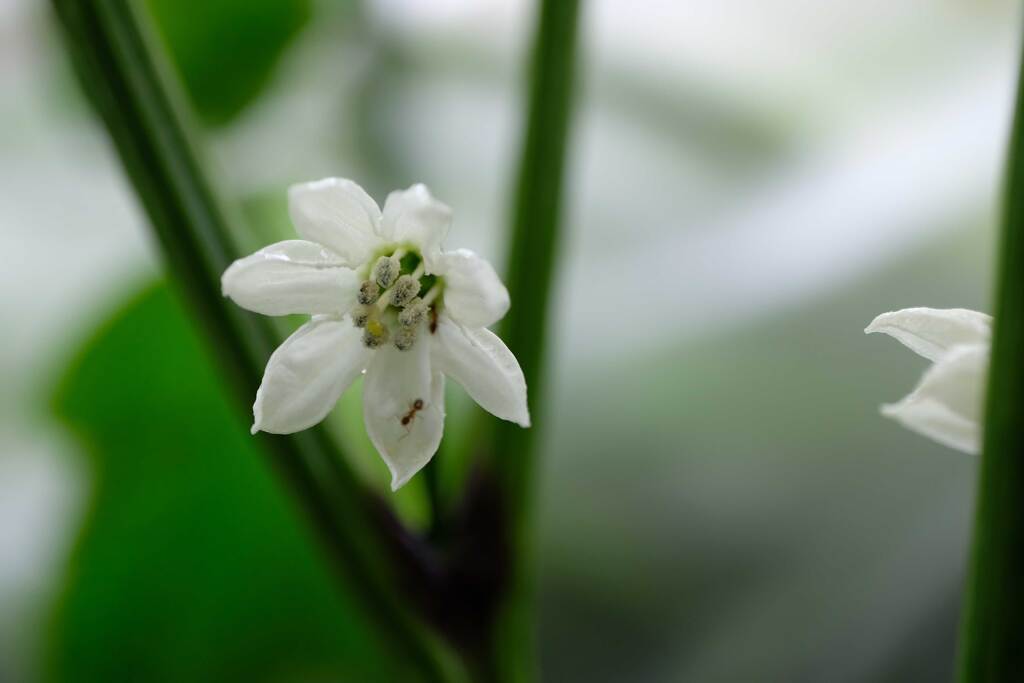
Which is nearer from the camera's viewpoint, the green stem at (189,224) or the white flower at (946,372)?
the white flower at (946,372)

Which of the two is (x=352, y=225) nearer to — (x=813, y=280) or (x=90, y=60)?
(x=90, y=60)

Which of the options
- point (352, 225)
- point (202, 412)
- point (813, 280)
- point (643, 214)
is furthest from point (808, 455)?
point (352, 225)

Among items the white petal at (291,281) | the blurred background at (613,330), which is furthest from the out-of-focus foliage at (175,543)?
the white petal at (291,281)

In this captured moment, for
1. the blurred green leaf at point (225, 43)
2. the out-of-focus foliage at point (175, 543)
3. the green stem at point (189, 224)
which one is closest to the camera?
the green stem at point (189, 224)

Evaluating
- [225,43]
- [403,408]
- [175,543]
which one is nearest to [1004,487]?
[403,408]

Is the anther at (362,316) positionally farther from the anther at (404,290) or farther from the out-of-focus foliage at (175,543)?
the out-of-focus foliage at (175,543)

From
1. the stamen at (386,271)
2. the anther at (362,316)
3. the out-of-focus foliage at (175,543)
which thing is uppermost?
the stamen at (386,271)

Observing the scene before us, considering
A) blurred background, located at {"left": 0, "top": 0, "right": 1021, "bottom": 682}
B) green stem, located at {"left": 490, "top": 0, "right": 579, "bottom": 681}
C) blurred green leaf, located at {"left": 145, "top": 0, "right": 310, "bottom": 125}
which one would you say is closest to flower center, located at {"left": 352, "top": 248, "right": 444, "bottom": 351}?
green stem, located at {"left": 490, "top": 0, "right": 579, "bottom": 681}

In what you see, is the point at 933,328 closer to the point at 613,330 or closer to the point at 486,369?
the point at 486,369
